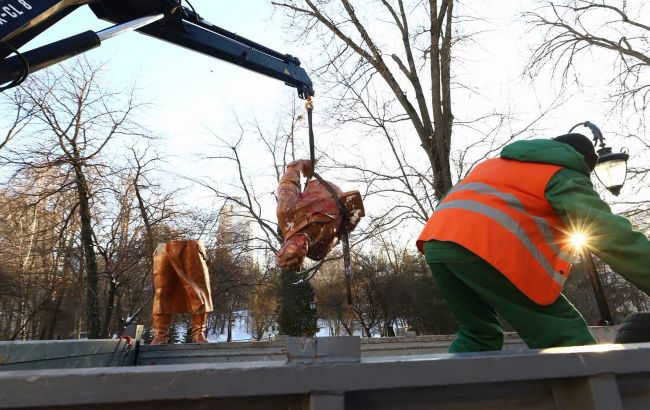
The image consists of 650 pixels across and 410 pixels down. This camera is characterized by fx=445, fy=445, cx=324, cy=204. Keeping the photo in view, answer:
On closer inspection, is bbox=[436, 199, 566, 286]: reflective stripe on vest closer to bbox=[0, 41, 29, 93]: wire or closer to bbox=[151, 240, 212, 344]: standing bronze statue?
bbox=[0, 41, 29, 93]: wire

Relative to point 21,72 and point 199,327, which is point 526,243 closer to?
point 21,72

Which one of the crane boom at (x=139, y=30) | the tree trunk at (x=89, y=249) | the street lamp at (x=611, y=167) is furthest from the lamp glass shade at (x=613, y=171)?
the tree trunk at (x=89, y=249)

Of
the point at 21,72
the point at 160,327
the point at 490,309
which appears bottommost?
the point at 490,309

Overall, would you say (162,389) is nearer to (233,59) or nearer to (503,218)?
(503,218)

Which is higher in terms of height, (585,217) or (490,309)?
(585,217)

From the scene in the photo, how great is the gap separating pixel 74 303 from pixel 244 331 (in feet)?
138

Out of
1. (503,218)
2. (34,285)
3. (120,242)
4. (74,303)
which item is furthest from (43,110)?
(503,218)

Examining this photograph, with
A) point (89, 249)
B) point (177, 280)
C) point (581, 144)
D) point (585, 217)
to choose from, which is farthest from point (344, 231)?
point (89, 249)

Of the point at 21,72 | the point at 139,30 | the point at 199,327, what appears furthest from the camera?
the point at 199,327

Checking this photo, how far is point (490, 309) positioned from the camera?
2.50 meters

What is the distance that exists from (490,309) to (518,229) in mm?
603

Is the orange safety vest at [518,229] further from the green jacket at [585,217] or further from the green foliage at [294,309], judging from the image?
the green foliage at [294,309]

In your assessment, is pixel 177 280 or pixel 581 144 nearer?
pixel 581 144

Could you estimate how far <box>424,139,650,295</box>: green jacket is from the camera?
184cm
